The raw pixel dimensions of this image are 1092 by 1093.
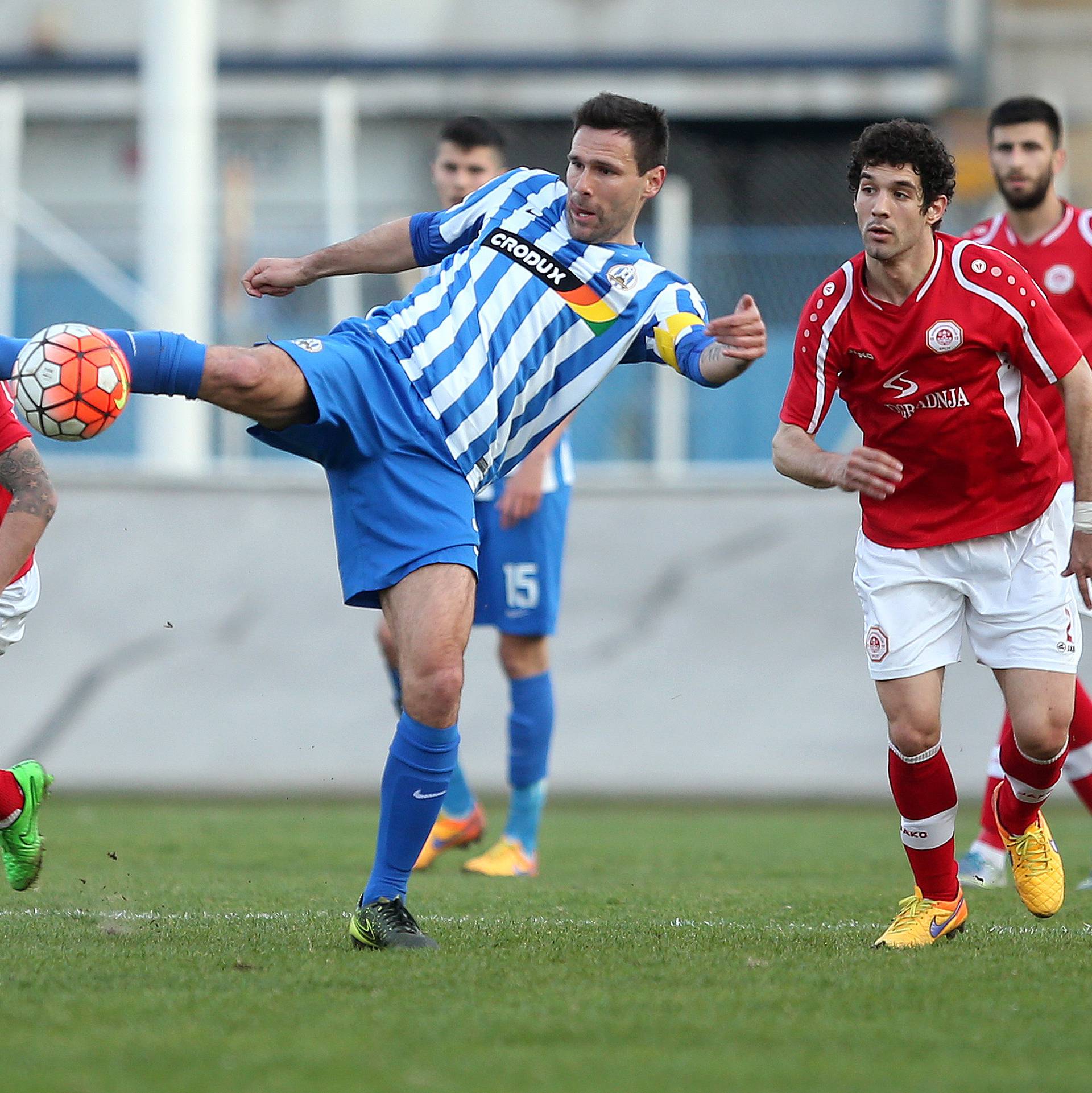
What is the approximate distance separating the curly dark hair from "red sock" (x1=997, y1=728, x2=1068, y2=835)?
1587mm

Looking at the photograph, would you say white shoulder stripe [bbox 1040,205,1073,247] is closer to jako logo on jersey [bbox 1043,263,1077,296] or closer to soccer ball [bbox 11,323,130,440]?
jako logo on jersey [bbox 1043,263,1077,296]

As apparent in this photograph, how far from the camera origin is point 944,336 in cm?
483

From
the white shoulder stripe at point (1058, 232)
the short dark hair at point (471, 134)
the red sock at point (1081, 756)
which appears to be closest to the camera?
the red sock at point (1081, 756)

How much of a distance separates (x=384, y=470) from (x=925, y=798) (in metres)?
1.73

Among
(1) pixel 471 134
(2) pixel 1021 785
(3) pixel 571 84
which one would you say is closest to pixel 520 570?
(1) pixel 471 134

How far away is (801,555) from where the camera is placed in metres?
10.2

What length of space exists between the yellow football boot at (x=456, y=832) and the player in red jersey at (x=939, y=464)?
2.76 m

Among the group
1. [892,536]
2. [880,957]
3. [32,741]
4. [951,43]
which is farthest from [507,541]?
[951,43]

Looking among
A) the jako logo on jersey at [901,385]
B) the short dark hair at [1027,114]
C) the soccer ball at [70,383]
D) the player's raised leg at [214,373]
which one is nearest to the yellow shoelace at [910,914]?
the jako logo on jersey at [901,385]

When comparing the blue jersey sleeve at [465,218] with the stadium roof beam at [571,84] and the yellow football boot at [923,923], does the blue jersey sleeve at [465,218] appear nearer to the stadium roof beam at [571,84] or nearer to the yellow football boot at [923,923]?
the yellow football boot at [923,923]

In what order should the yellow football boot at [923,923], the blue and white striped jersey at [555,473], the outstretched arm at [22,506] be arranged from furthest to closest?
1. the blue and white striped jersey at [555,473]
2. the outstretched arm at [22,506]
3. the yellow football boot at [923,923]

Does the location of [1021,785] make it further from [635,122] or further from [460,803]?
[460,803]

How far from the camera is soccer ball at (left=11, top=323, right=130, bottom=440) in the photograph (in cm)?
411

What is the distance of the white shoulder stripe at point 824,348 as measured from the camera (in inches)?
194
